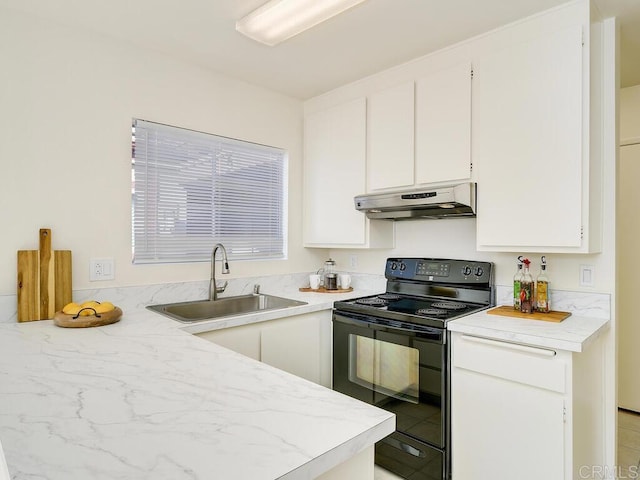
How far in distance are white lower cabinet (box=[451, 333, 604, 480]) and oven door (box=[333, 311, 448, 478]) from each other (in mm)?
82

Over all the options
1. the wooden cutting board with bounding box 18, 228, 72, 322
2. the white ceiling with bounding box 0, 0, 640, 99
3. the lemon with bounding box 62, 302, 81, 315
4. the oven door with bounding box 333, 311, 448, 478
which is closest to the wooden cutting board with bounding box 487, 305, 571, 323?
the oven door with bounding box 333, 311, 448, 478

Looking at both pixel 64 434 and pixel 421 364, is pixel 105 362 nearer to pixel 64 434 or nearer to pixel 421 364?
pixel 64 434

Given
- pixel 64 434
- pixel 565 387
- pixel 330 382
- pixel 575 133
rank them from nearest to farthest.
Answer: pixel 64 434
pixel 565 387
pixel 575 133
pixel 330 382

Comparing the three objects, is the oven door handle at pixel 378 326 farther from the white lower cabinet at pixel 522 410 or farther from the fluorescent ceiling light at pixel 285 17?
the fluorescent ceiling light at pixel 285 17

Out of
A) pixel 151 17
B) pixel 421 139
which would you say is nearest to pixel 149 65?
pixel 151 17

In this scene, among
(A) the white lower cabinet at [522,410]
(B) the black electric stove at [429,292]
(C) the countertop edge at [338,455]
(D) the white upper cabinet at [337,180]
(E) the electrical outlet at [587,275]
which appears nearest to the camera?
(C) the countertop edge at [338,455]

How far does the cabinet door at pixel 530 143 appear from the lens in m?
1.79

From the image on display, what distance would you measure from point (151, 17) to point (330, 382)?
7.43ft

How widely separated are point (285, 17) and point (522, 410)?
6.69ft

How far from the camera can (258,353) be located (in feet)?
6.81

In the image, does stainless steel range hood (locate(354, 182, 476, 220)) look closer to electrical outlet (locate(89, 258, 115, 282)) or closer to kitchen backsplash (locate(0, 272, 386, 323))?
kitchen backsplash (locate(0, 272, 386, 323))

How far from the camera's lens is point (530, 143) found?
191 centimetres

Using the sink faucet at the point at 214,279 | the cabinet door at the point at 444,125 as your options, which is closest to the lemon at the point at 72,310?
the sink faucet at the point at 214,279

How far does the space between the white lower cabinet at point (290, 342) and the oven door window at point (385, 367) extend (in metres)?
0.22
